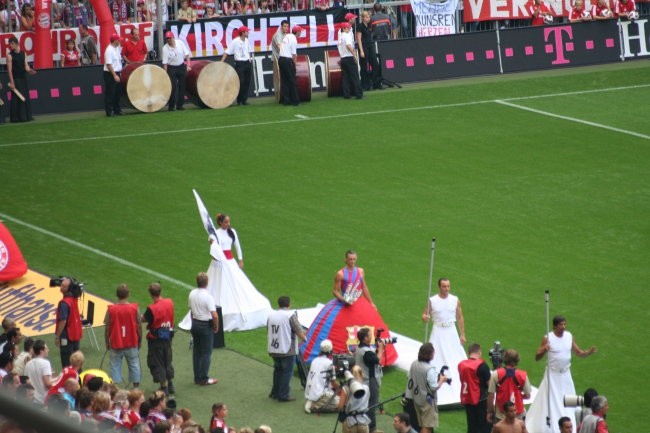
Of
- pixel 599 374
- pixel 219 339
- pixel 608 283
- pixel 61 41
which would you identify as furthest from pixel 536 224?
pixel 61 41

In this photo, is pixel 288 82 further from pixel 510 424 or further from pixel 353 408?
pixel 510 424

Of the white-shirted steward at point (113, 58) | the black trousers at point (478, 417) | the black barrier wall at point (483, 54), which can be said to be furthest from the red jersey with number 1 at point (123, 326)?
the black barrier wall at point (483, 54)

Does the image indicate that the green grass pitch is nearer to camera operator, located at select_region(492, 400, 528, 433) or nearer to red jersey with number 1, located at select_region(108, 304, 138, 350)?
red jersey with number 1, located at select_region(108, 304, 138, 350)

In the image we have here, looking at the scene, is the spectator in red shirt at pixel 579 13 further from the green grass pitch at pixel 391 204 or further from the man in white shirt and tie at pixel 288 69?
the man in white shirt and tie at pixel 288 69

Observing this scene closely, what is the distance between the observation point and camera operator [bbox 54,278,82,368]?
14.1 m

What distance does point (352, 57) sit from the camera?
30.6 m

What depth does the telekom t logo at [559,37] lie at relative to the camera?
113 feet

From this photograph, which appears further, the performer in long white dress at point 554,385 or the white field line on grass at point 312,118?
the white field line on grass at point 312,118

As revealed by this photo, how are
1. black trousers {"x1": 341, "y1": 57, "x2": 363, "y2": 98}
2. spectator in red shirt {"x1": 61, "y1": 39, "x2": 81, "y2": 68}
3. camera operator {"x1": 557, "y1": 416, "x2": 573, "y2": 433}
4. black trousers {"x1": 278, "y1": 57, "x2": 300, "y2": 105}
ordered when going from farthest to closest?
spectator in red shirt {"x1": 61, "y1": 39, "x2": 81, "y2": 68} → black trousers {"x1": 341, "y1": 57, "x2": 363, "y2": 98} → black trousers {"x1": 278, "y1": 57, "x2": 300, "y2": 105} → camera operator {"x1": 557, "y1": 416, "x2": 573, "y2": 433}

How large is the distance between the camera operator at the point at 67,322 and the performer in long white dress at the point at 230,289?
104 inches

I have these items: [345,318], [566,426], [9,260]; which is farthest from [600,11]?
[566,426]

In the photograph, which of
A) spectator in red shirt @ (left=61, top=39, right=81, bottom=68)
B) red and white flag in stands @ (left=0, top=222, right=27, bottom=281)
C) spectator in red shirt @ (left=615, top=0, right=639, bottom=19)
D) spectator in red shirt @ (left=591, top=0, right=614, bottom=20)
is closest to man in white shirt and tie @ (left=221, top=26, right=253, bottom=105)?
spectator in red shirt @ (left=61, top=39, right=81, bottom=68)

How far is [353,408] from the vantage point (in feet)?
37.7

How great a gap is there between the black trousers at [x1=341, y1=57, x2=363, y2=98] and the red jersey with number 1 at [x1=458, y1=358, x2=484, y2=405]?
1919 cm
